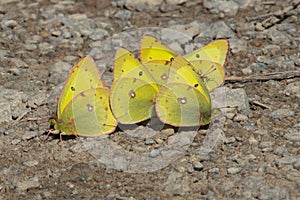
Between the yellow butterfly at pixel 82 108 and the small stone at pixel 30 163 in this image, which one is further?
the yellow butterfly at pixel 82 108

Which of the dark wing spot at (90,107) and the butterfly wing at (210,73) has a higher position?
the butterfly wing at (210,73)

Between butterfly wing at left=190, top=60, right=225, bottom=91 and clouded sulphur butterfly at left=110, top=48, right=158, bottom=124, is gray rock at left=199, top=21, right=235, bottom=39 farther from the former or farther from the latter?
clouded sulphur butterfly at left=110, top=48, right=158, bottom=124

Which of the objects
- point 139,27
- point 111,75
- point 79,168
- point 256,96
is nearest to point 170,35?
point 139,27

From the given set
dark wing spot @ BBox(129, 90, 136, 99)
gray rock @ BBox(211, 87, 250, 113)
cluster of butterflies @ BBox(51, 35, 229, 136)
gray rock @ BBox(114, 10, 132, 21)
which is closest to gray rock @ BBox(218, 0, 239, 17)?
gray rock @ BBox(114, 10, 132, 21)

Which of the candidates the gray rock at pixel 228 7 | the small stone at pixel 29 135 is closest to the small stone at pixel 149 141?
the small stone at pixel 29 135

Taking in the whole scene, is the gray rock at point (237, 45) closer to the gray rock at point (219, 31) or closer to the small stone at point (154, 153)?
the gray rock at point (219, 31)

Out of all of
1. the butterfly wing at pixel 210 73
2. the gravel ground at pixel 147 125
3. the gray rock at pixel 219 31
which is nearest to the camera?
the gravel ground at pixel 147 125

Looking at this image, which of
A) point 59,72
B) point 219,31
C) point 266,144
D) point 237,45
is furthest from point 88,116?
point 219,31
